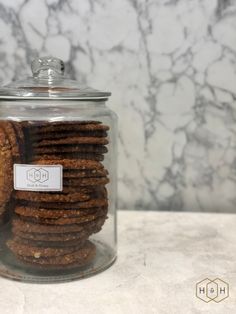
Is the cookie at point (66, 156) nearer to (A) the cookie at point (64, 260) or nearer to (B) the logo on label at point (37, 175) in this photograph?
(B) the logo on label at point (37, 175)

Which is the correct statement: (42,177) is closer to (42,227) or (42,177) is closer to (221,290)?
(42,227)

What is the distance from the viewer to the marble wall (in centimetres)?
76

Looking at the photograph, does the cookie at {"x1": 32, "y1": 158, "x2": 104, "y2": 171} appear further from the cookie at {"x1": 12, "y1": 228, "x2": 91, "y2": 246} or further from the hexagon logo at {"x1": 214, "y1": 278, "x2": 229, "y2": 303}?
the hexagon logo at {"x1": 214, "y1": 278, "x2": 229, "y2": 303}

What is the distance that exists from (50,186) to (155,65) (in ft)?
1.22

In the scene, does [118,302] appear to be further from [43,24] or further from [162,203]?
[43,24]

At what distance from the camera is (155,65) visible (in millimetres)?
773

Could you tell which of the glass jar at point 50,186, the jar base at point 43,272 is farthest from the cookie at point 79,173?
the jar base at point 43,272

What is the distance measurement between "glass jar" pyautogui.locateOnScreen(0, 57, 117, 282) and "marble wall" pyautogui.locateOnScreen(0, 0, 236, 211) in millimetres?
247

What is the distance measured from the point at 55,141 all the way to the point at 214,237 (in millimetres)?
328

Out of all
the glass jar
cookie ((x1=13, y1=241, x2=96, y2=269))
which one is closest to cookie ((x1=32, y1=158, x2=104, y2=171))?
the glass jar

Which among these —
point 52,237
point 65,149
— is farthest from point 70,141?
point 52,237

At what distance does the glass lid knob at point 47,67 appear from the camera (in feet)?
1.86

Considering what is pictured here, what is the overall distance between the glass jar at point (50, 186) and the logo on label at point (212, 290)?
131mm

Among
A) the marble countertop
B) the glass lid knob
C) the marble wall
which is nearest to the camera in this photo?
the marble countertop
